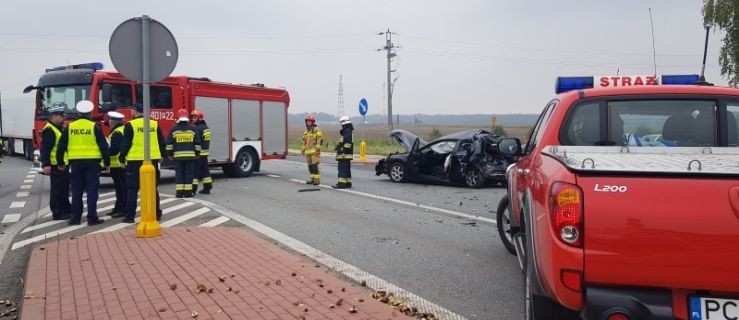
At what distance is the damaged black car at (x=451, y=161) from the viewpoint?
46.3 feet

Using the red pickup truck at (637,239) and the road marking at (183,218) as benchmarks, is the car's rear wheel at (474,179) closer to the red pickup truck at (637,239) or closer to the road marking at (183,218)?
the road marking at (183,218)

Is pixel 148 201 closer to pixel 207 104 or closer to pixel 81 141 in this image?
pixel 81 141

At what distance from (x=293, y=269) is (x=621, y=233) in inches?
140

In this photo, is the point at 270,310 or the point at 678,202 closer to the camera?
the point at 678,202

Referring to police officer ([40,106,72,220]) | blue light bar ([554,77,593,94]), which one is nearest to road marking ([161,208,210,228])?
police officer ([40,106,72,220])

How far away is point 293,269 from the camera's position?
5.86m

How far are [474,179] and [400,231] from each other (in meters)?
6.08

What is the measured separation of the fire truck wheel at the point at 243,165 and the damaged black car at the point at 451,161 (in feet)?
13.1

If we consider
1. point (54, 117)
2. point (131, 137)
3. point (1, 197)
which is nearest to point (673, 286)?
point (131, 137)

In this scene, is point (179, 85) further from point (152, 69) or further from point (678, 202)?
point (678, 202)

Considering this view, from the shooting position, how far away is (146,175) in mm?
7012

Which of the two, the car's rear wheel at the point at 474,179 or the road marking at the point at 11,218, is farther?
the car's rear wheel at the point at 474,179

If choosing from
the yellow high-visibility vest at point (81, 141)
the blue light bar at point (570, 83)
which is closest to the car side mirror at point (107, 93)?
the yellow high-visibility vest at point (81, 141)

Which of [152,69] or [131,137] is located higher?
[152,69]
